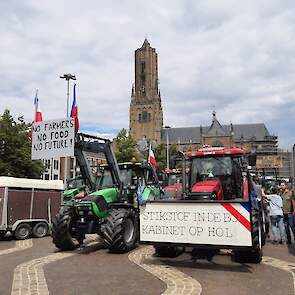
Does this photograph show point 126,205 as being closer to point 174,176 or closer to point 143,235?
point 143,235

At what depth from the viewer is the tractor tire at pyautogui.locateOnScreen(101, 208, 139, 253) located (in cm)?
995

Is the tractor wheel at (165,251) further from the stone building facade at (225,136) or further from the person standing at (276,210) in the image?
the stone building facade at (225,136)

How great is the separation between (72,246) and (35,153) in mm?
2905

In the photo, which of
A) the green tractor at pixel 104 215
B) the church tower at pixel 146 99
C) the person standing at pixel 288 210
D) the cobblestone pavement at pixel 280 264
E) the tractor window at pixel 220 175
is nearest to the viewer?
the cobblestone pavement at pixel 280 264

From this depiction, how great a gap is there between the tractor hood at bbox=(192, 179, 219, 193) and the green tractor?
86.9 inches

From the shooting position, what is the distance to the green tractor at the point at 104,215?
10.1 meters

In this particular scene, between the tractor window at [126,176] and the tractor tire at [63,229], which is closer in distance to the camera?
the tractor tire at [63,229]

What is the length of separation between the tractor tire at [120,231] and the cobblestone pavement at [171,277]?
45 centimetres

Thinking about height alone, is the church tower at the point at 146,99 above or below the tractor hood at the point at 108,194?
above

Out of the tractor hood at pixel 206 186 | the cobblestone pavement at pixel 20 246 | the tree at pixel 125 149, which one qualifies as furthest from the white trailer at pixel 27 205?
the tree at pixel 125 149

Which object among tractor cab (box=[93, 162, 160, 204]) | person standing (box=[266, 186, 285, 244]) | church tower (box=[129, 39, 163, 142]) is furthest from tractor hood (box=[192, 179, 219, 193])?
church tower (box=[129, 39, 163, 142])

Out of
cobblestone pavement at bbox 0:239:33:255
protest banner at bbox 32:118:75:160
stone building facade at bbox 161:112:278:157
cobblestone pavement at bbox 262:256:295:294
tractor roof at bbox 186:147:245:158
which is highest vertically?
stone building facade at bbox 161:112:278:157

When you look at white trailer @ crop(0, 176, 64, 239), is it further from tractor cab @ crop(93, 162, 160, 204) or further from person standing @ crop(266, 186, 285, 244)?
person standing @ crop(266, 186, 285, 244)

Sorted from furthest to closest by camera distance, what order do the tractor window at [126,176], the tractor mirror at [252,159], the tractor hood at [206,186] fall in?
1. the tractor window at [126,176]
2. the tractor mirror at [252,159]
3. the tractor hood at [206,186]
